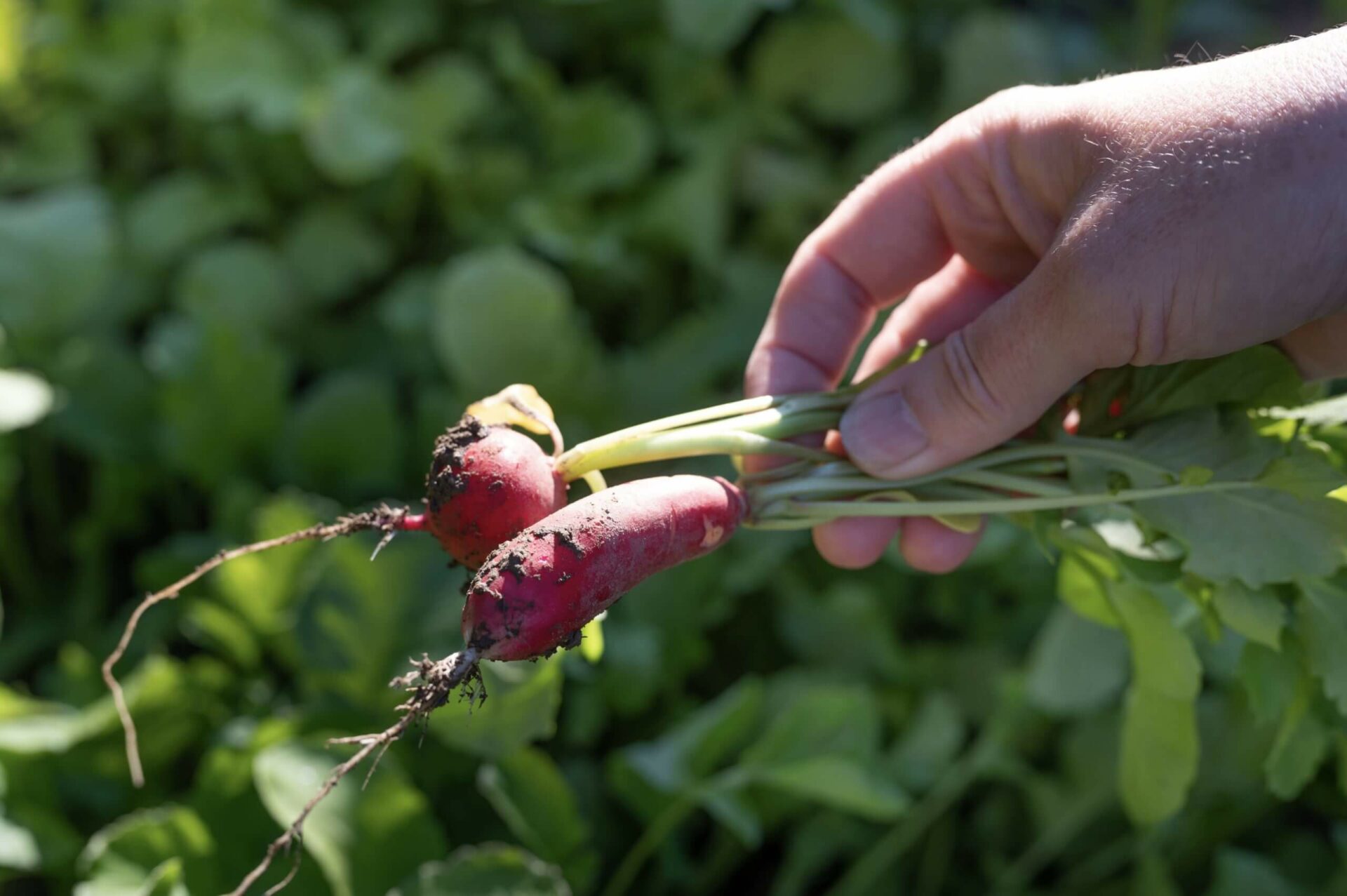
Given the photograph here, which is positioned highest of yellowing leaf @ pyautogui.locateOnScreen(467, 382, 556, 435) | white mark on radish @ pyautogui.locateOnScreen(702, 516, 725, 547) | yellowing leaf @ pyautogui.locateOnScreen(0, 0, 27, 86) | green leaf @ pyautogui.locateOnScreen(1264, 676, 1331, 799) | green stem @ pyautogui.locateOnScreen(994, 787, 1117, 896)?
yellowing leaf @ pyautogui.locateOnScreen(0, 0, 27, 86)

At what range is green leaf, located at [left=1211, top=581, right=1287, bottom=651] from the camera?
1.02 meters

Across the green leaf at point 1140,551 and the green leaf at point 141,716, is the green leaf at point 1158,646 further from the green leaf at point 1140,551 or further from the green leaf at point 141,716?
the green leaf at point 141,716

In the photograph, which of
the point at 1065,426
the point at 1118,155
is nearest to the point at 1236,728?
the point at 1065,426

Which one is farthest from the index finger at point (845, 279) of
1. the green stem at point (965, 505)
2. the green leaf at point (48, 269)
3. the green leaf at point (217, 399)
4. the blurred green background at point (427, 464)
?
the green leaf at point (48, 269)

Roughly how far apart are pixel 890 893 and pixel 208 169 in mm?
Result: 2098

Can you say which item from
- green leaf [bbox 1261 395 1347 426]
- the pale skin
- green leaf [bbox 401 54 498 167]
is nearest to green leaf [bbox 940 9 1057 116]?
green leaf [bbox 401 54 498 167]

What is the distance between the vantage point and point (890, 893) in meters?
1.82

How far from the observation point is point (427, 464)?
204 centimetres

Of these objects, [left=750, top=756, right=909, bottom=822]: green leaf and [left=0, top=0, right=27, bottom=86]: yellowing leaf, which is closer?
[left=750, top=756, right=909, bottom=822]: green leaf

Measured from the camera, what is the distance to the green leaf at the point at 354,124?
82.4 inches

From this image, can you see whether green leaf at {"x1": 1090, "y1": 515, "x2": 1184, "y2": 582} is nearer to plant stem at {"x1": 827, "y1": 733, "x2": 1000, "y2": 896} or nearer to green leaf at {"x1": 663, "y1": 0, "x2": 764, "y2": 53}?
plant stem at {"x1": 827, "y1": 733, "x2": 1000, "y2": 896}

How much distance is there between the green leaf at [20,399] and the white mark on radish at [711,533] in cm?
119

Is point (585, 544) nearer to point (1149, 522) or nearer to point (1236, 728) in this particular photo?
point (1149, 522)

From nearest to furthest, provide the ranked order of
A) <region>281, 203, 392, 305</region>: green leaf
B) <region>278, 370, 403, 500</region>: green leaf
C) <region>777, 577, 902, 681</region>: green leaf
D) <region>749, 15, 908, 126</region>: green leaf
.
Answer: <region>777, 577, 902, 681</region>: green leaf → <region>278, 370, 403, 500</region>: green leaf → <region>281, 203, 392, 305</region>: green leaf → <region>749, 15, 908, 126</region>: green leaf
